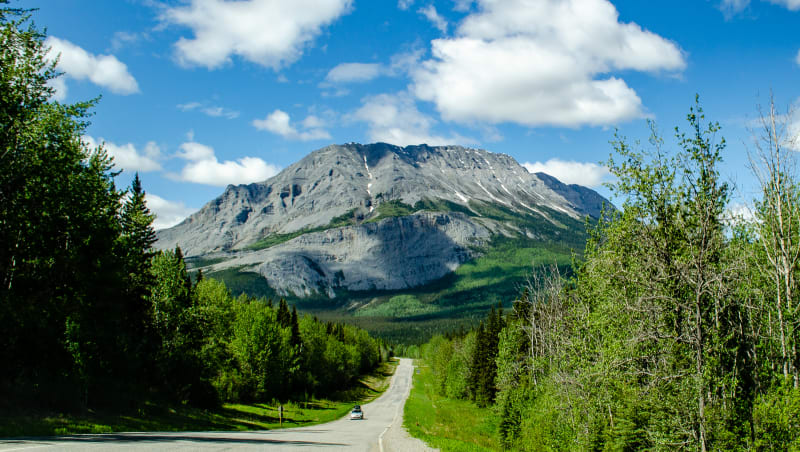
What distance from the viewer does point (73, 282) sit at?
24.7m

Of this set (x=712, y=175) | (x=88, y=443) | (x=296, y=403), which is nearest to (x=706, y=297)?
(x=712, y=175)

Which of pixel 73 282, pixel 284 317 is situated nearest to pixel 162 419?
pixel 73 282

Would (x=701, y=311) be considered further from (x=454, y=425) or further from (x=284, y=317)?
(x=284, y=317)

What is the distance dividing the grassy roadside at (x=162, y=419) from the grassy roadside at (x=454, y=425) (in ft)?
36.8

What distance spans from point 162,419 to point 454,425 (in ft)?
104

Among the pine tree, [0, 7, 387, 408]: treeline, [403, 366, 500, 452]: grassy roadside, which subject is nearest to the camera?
[0, 7, 387, 408]: treeline

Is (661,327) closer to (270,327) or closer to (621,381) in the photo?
(621,381)

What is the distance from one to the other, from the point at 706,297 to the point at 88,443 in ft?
70.6

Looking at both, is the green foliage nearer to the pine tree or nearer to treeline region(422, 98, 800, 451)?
treeline region(422, 98, 800, 451)

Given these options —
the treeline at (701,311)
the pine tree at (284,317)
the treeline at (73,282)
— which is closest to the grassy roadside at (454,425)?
the treeline at (701,311)

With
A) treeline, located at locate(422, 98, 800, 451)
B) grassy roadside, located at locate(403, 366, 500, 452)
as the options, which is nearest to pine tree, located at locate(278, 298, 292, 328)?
grassy roadside, located at locate(403, 366, 500, 452)

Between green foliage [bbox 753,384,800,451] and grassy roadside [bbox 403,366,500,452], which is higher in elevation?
green foliage [bbox 753,384,800,451]

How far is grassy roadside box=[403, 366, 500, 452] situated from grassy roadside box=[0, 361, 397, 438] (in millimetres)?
11228

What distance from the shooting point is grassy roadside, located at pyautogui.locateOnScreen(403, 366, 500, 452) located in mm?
28672
